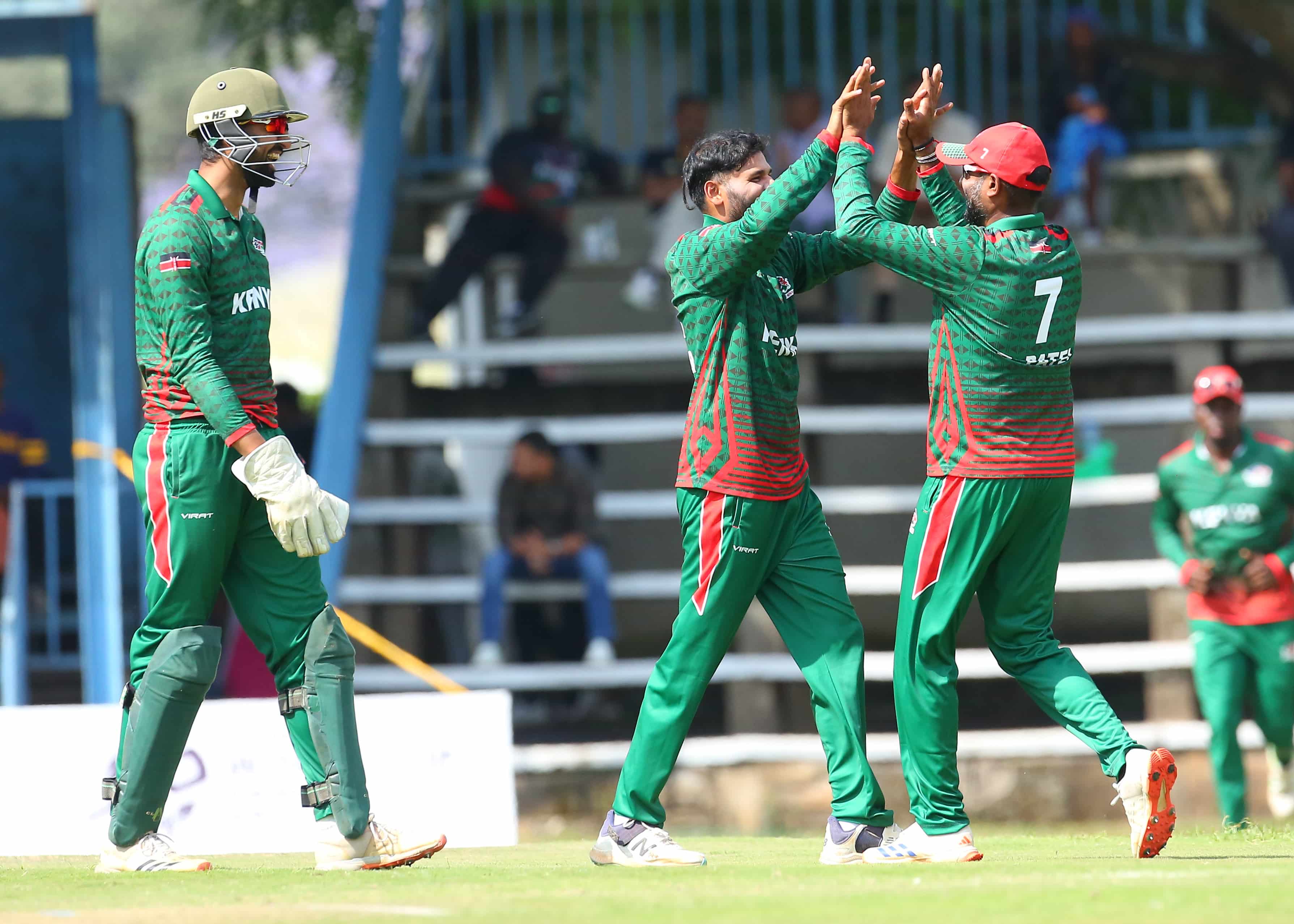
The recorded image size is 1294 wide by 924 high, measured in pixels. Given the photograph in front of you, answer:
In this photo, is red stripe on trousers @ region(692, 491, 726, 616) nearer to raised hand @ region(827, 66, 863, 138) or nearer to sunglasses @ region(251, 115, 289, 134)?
raised hand @ region(827, 66, 863, 138)

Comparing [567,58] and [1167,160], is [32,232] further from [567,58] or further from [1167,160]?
[1167,160]

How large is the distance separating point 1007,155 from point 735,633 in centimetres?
158

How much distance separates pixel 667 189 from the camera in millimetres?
12500

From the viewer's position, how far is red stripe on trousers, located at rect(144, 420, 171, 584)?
218 inches

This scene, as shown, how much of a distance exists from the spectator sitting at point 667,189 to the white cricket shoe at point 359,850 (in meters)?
6.82

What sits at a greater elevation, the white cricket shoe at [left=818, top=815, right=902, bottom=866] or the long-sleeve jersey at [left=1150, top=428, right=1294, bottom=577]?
the long-sleeve jersey at [left=1150, top=428, right=1294, bottom=577]

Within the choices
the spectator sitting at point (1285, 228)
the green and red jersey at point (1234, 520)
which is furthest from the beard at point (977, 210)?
the spectator sitting at point (1285, 228)

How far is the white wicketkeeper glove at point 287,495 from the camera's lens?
5.41m

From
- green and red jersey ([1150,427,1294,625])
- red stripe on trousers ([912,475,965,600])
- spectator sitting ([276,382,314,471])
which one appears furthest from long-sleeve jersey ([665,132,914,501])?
spectator sitting ([276,382,314,471])

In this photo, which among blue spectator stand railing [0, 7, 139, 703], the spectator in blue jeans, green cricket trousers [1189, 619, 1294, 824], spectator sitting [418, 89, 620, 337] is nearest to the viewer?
green cricket trousers [1189, 619, 1294, 824]

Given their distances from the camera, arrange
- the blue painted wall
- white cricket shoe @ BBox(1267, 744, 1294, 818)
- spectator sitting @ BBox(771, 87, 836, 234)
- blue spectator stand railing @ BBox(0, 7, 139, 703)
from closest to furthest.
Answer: white cricket shoe @ BBox(1267, 744, 1294, 818)
blue spectator stand railing @ BBox(0, 7, 139, 703)
spectator sitting @ BBox(771, 87, 836, 234)
the blue painted wall

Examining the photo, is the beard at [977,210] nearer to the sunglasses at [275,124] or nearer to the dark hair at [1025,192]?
the dark hair at [1025,192]

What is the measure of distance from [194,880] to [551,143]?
7.60 meters

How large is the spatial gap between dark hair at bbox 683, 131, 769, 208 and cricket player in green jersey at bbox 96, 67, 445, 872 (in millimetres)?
1162
